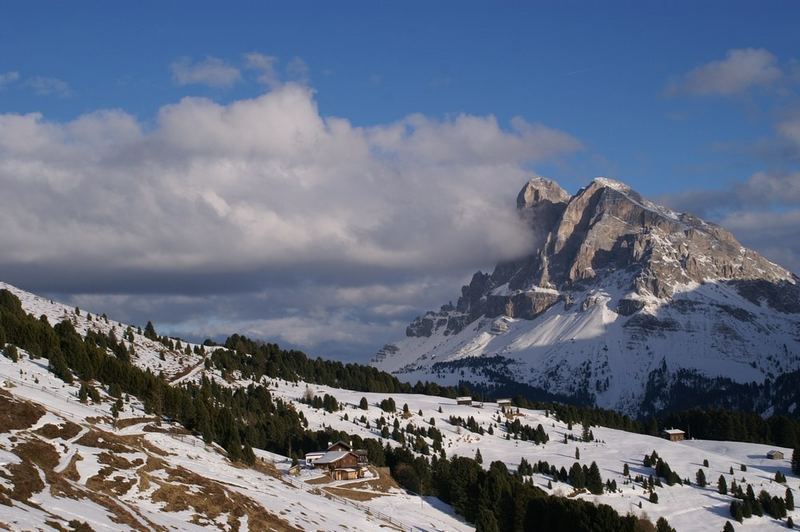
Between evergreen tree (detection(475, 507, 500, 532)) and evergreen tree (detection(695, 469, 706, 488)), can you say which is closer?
evergreen tree (detection(475, 507, 500, 532))

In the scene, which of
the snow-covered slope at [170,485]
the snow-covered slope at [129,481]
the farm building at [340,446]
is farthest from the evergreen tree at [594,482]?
the farm building at [340,446]

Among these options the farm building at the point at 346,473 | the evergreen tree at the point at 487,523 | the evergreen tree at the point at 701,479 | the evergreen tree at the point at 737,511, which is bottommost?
the evergreen tree at the point at 487,523

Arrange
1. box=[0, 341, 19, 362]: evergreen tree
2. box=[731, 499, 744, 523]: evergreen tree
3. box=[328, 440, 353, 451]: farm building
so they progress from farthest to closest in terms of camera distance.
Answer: box=[731, 499, 744, 523]: evergreen tree < box=[328, 440, 353, 451]: farm building < box=[0, 341, 19, 362]: evergreen tree

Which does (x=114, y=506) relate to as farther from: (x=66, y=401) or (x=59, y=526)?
(x=66, y=401)

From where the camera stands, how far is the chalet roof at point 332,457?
422 ft

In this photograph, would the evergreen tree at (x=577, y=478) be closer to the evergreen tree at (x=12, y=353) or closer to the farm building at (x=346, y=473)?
the farm building at (x=346, y=473)

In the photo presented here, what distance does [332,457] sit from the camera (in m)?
131

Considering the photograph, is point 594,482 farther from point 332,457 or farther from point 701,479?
point 332,457

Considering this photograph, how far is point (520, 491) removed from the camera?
115m

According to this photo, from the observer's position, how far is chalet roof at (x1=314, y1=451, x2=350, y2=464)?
422 ft

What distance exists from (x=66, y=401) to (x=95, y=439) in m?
22.3

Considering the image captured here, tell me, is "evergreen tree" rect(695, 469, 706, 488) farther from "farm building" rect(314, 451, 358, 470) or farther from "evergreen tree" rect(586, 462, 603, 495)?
"farm building" rect(314, 451, 358, 470)

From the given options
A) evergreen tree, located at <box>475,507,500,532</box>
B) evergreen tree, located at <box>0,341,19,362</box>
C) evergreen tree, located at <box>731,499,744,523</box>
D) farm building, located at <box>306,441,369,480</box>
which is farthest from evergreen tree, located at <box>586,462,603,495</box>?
evergreen tree, located at <box>0,341,19,362</box>

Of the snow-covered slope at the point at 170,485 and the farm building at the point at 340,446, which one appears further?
the farm building at the point at 340,446
